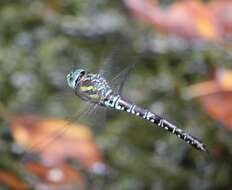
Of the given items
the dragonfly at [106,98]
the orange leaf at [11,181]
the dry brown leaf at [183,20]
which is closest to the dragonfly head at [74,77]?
the dragonfly at [106,98]

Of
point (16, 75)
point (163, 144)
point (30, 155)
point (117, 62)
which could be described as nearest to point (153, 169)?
point (163, 144)

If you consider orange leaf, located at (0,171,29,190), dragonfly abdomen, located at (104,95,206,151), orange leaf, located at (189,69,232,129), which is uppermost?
orange leaf, located at (189,69,232,129)

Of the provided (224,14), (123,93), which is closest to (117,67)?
(224,14)

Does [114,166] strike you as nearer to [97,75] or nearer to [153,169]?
[153,169]

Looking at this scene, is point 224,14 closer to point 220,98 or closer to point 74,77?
point 220,98

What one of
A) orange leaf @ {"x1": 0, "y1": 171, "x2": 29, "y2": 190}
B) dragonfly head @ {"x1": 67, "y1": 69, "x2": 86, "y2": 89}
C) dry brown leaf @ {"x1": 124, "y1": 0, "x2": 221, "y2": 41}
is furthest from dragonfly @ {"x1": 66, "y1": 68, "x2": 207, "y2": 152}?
dry brown leaf @ {"x1": 124, "y1": 0, "x2": 221, "y2": 41}

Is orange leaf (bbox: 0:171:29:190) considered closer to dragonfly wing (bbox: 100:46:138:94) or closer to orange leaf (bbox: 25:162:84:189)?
orange leaf (bbox: 25:162:84:189)

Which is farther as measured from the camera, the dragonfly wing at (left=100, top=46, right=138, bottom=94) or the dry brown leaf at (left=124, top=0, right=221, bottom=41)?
the dry brown leaf at (left=124, top=0, right=221, bottom=41)

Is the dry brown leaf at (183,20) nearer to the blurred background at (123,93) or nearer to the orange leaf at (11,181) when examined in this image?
the blurred background at (123,93)
